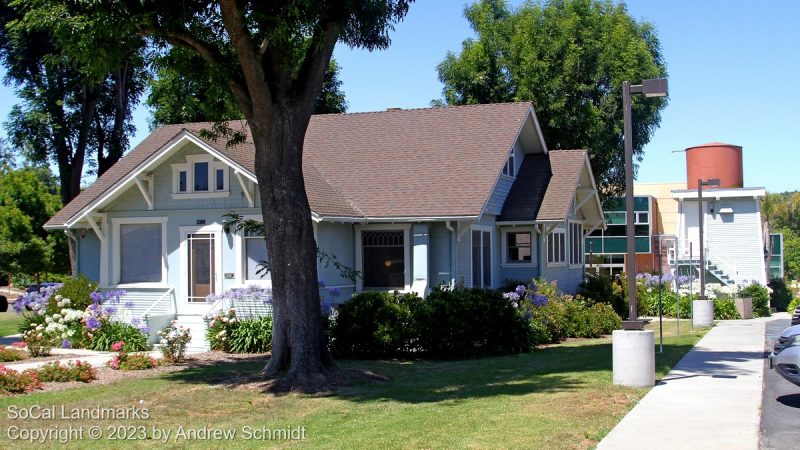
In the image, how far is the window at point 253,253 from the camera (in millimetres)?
21250

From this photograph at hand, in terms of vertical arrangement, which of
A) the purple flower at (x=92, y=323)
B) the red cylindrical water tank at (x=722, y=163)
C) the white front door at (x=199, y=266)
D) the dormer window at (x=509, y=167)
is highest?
the red cylindrical water tank at (x=722, y=163)

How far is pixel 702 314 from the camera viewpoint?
86.1 ft

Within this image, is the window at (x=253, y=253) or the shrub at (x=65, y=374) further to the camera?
the window at (x=253, y=253)

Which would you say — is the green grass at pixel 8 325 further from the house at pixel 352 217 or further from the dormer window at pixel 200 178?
the dormer window at pixel 200 178

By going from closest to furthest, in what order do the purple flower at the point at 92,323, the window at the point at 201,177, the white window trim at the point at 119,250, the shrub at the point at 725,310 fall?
1. the purple flower at the point at 92,323
2. the window at the point at 201,177
3. the white window trim at the point at 119,250
4. the shrub at the point at 725,310

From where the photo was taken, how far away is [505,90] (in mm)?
34312

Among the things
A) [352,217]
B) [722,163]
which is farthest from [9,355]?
[722,163]

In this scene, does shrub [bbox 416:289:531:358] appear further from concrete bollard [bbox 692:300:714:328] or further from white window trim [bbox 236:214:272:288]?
concrete bollard [bbox 692:300:714:328]

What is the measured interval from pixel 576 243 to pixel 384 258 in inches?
371

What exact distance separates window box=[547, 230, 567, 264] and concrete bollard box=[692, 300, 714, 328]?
14.4 ft

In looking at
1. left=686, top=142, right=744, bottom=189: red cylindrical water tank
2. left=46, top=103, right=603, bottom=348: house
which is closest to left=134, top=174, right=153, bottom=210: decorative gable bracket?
left=46, top=103, right=603, bottom=348: house

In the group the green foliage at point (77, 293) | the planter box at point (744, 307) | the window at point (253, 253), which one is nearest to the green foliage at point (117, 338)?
the green foliage at point (77, 293)

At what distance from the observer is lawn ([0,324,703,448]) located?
930 cm

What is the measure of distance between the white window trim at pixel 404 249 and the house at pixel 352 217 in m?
0.03
